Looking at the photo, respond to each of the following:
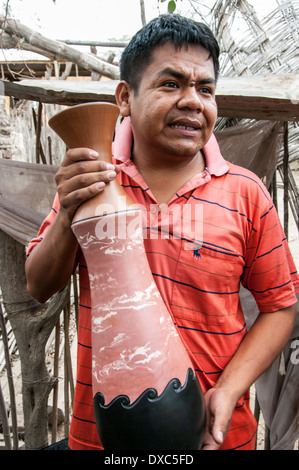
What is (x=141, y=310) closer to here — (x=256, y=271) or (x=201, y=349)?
(x=201, y=349)

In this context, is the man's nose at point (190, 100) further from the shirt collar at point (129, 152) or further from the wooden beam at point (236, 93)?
→ the wooden beam at point (236, 93)

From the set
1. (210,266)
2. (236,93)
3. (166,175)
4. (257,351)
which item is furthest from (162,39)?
(257,351)

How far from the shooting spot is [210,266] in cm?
115

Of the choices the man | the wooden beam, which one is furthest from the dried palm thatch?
the man

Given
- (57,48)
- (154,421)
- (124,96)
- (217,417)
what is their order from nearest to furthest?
(154,421), (217,417), (124,96), (57,48)

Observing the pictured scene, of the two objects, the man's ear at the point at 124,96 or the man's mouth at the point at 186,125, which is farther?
the man's ear at the point at 124,96

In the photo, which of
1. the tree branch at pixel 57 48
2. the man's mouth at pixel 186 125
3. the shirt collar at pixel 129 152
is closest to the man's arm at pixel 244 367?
the shirt collar at pixel 129 152

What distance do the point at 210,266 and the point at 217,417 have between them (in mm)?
399

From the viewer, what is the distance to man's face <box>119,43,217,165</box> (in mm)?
1106

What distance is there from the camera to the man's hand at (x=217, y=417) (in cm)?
104

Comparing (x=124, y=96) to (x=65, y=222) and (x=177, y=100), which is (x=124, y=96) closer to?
(x=177, y=100)
